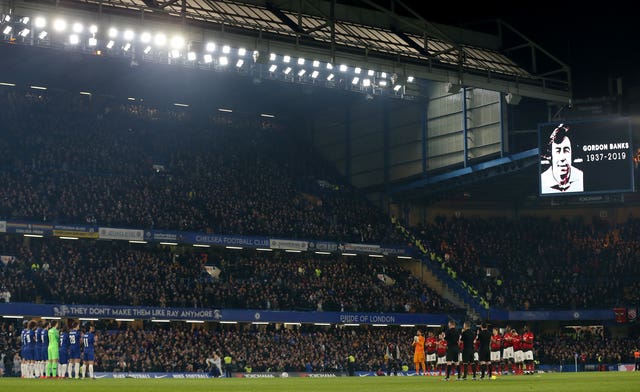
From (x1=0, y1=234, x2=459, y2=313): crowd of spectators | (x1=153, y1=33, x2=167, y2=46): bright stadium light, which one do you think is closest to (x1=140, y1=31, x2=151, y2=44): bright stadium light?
(x1=153, y1=33, x2=167, y2=46): bright stadium light

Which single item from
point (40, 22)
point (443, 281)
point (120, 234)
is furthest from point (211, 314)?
point (40, 22)

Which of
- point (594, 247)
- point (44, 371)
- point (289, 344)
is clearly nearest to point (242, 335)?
point (289, 344)

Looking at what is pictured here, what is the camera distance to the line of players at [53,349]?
35.2 m

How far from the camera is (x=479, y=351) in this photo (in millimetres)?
31094

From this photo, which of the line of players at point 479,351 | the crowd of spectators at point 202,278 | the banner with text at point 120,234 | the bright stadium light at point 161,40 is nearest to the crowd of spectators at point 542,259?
the crowd of spectators at point 202,278

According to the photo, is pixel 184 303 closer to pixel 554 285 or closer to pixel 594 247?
pixel 554 285

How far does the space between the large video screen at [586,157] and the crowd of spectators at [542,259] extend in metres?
13.1

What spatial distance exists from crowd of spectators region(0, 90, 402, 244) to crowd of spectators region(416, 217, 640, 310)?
5.43m

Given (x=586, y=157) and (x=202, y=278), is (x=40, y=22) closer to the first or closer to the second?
(x=202, y=278)

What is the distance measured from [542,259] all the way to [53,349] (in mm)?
41412

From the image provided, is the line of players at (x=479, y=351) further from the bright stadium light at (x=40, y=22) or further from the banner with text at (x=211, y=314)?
the bright stadium light at (x=40, y=22)

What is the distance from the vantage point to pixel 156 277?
55000 millimetres

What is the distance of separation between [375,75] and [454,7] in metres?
11.2

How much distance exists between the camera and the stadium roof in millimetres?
45038
